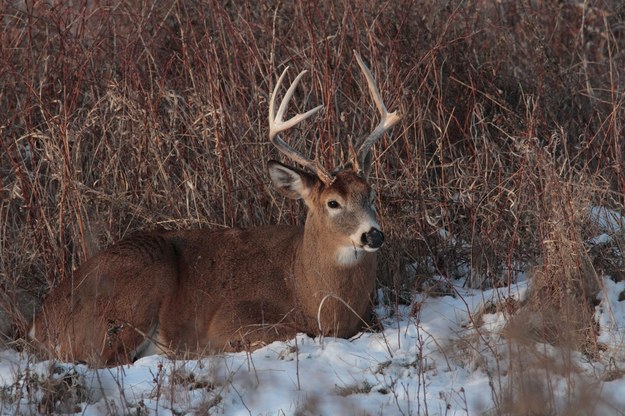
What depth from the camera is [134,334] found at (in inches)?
232

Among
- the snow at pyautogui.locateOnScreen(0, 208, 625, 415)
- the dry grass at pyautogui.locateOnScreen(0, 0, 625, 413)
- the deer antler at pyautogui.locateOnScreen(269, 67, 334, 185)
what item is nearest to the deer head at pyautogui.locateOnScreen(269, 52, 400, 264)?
the deer antler at pyautogui.locateOnScreen(269, 67, 334, 185)

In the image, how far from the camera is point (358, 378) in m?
4.90

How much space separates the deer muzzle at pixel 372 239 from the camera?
216 inches

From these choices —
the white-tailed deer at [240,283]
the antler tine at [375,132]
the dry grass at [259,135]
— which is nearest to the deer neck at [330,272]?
the white-tailed deer at [240,283]

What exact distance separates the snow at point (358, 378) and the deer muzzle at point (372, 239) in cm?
44

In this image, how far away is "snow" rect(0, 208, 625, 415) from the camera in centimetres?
430

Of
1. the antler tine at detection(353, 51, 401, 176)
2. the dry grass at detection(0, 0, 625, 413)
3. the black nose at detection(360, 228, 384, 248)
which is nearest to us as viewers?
the black nose at detection(360, 228, 384, 248)

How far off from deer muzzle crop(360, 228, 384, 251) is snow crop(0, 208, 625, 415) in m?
0.44

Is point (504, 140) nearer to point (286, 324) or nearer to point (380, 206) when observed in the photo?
point (380, 206)

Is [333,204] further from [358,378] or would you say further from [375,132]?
[358,378]

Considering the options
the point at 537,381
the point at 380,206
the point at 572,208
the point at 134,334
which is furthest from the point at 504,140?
the point at 537,381

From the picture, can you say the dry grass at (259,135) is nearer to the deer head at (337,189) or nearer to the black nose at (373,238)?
the deer head at (337,189)

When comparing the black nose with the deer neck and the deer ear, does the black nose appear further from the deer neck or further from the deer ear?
the deer ear

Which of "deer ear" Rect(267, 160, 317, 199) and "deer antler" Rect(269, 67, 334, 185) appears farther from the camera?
"deer ear" Rect(267, 160, 317, 199)
